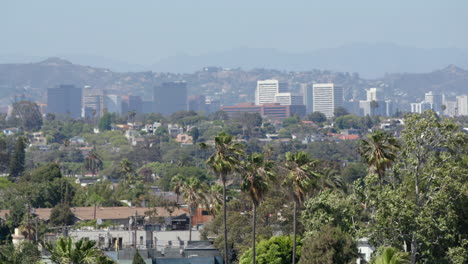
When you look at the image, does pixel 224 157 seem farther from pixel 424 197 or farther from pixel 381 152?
pixel 424 197

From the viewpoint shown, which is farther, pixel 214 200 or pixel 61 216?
pixel 61 216

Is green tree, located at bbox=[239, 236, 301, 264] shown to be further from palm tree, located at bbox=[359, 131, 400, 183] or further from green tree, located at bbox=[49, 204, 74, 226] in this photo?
green tree, located at bbox=[49, 204, 74, 226]

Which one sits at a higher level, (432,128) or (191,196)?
(432,128)

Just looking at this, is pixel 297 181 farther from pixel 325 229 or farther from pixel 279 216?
pixel 279 216

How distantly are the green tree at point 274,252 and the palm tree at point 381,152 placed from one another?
8792mm

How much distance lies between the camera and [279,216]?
7938 cm

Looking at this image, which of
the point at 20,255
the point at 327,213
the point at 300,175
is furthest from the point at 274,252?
the point at 20,255

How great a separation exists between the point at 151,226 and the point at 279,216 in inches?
844

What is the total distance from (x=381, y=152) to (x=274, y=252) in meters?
10.7

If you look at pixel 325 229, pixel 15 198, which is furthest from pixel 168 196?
pixel 325 229

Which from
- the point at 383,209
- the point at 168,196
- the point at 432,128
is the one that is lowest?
the point at 168,196

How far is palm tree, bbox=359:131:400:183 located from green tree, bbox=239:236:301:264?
346 inches

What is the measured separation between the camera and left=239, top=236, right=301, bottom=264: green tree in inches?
2608

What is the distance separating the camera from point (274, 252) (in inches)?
2616
